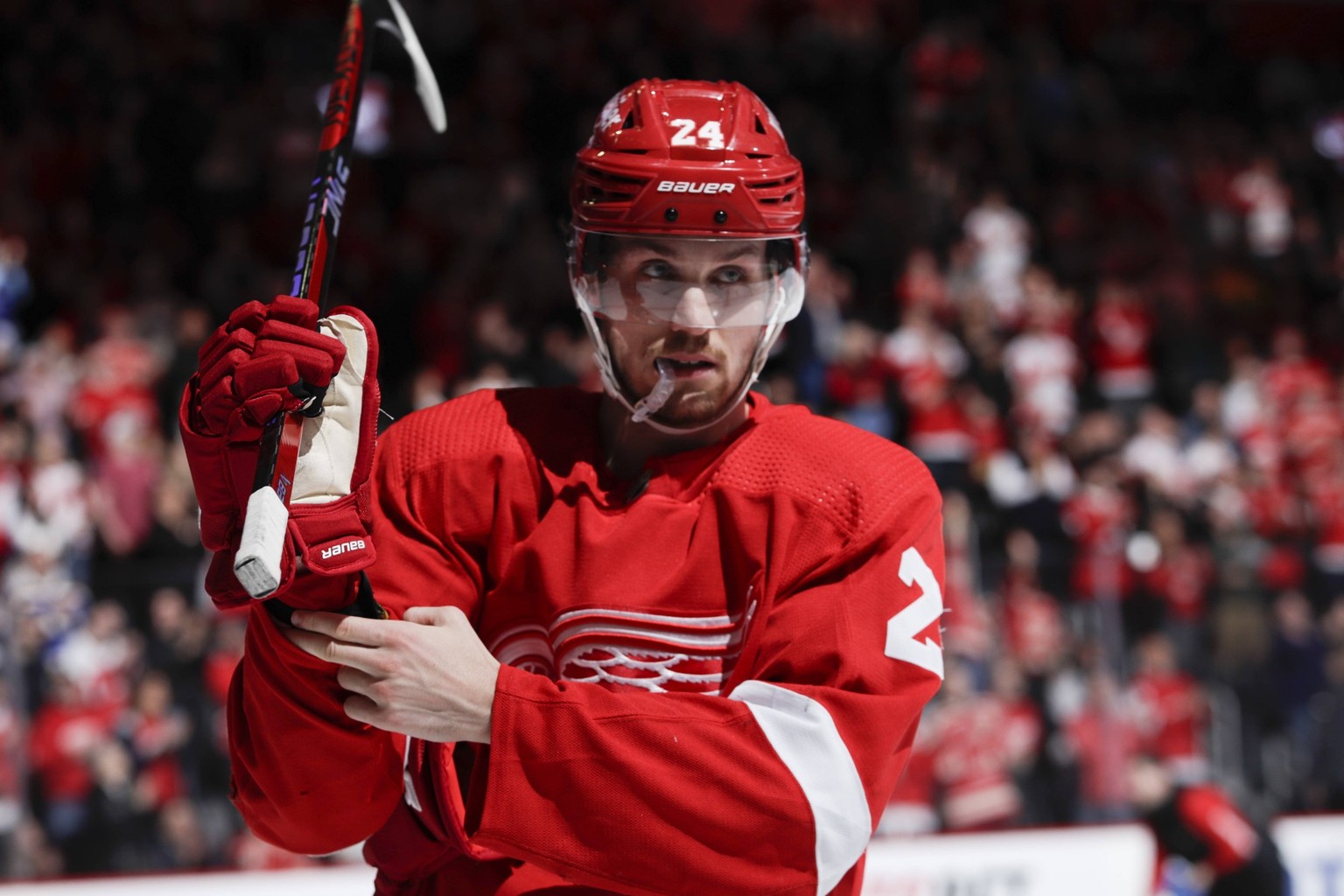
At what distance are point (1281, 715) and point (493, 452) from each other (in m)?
5.87

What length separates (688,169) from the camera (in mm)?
1959

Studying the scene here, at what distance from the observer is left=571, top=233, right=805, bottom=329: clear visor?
1.98m

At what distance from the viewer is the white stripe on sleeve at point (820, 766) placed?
172 cm

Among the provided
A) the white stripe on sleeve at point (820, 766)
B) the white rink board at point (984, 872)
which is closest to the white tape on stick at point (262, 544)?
the white stripe on sleeve at point (820, 766)

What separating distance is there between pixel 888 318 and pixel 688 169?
7537 millimetres

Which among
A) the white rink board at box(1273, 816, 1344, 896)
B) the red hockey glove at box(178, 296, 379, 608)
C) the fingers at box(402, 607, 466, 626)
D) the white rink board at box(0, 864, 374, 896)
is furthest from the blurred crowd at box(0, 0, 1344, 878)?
the white rink board at box(0, 864, 374, 896)

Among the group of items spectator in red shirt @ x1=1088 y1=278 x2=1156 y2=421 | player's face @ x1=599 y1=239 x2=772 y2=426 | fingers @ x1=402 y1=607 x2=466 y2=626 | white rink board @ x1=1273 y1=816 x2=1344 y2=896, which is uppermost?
player's face @ x1=599 y1=239 x2=772 y2=426

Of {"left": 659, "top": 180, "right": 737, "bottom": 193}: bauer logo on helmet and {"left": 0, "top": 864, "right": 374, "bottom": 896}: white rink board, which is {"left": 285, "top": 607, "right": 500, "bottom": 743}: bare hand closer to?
{"left": 659, "top": 180, "right": 737, "bottom": 193}: bauer logo on helmet

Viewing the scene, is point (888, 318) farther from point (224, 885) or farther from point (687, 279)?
point (687, 279)

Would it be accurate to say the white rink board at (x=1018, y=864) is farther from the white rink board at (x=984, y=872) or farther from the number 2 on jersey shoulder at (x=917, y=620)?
the number 2 on jersey shoulder at (x=917, y=620)

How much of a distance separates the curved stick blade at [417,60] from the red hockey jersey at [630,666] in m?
0.72

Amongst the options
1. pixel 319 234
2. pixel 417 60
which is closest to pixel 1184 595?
pixel 417 60

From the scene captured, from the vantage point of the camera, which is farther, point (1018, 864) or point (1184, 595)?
point (1184, 595)

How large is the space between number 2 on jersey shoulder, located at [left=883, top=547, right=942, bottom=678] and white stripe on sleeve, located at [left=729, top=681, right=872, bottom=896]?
15 centimetres
